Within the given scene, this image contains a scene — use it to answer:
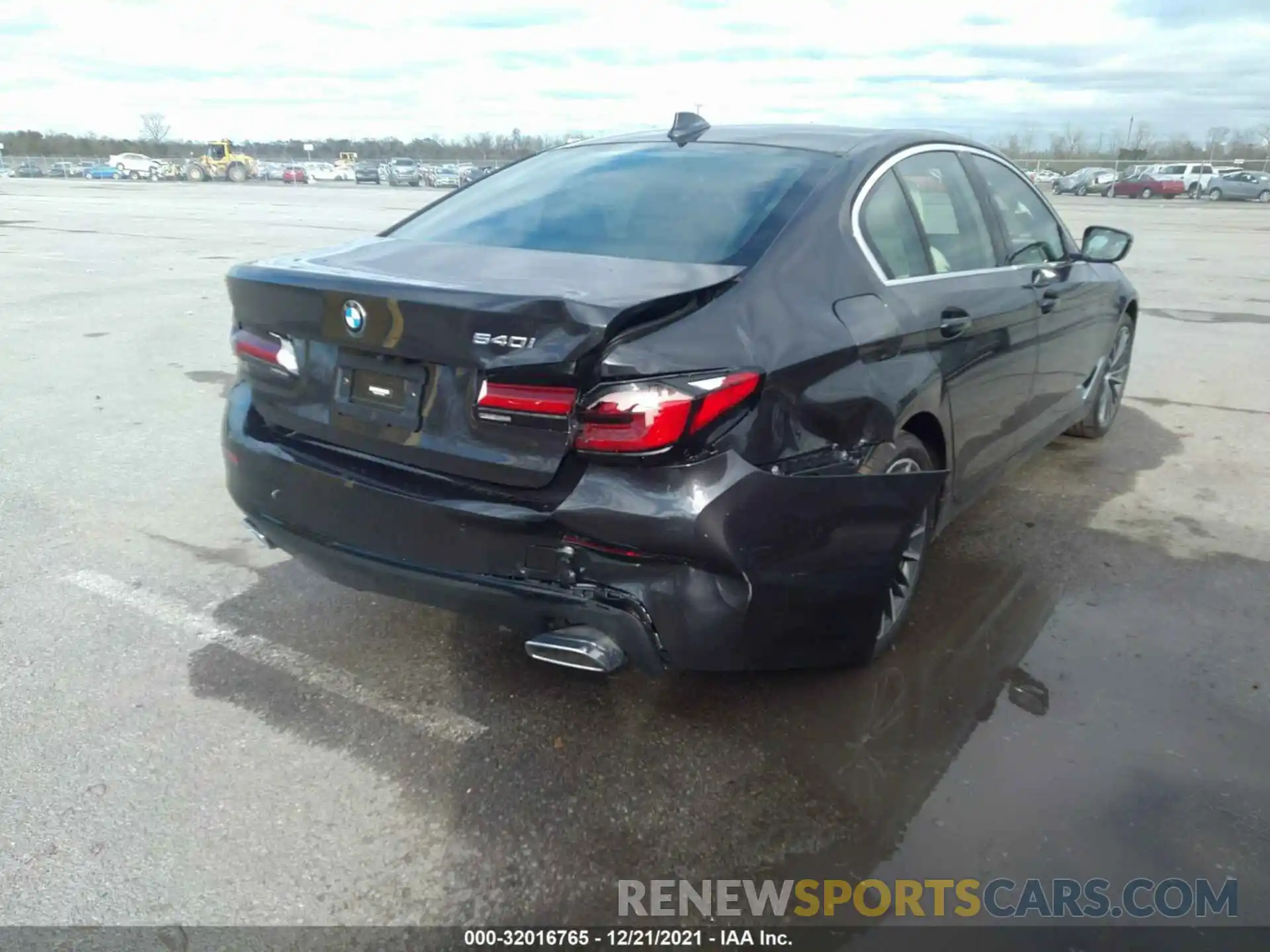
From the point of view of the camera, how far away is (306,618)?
3.61 m

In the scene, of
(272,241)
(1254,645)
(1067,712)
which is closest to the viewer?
(1067,712)

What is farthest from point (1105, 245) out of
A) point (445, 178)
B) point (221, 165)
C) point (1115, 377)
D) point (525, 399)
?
point (221, 165)

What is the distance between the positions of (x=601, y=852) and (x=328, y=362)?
1.52 metres

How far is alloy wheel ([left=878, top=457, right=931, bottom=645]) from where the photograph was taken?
10.4 feet

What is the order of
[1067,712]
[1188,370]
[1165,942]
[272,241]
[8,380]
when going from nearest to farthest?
[1165,942], [1067,712], [8,380], [1188,370], [272,241]

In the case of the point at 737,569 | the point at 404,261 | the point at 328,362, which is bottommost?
the point at 737,569

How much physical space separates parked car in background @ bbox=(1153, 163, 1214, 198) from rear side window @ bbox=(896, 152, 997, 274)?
150ft

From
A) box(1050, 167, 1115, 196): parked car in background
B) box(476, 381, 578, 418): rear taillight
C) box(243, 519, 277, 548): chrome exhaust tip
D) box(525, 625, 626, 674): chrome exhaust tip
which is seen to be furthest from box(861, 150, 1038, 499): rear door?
box(1050, 167, 1115, 196): parked car in background

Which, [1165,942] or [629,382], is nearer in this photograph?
[1165,942]

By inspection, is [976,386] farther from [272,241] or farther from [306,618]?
[272,241]

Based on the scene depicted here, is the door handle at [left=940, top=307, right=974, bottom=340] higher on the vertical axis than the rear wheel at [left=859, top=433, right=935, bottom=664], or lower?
higher

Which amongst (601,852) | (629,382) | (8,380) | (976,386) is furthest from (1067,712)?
(8,380)

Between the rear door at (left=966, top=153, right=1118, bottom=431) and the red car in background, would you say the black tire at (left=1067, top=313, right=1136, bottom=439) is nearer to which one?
the rear door at (left=966, top=153, right=1118, bottom=431)

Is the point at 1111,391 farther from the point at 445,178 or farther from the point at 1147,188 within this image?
the point at 445,178
